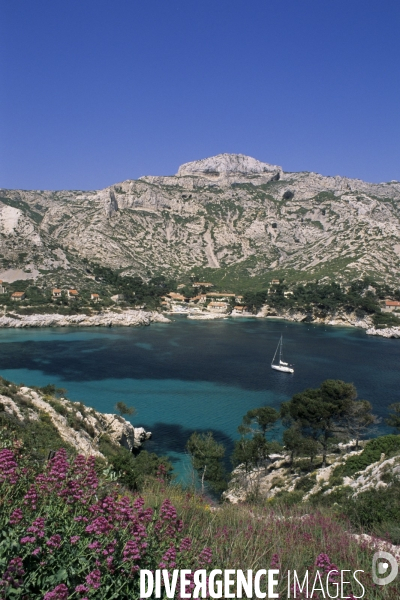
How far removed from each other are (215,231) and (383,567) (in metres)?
138

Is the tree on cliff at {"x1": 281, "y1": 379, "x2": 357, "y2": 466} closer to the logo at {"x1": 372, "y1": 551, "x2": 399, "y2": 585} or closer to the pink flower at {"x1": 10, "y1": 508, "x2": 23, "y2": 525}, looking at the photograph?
the logo at {"x1": 372, "y1": 551, "x2": 399, "y2": 585}

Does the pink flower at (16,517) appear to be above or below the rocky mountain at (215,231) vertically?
below

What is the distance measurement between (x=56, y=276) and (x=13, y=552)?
304ft

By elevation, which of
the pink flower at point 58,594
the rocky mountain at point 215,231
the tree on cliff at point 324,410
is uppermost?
the rocky mountain at point 215,231

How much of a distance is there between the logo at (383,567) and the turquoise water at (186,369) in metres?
15.6

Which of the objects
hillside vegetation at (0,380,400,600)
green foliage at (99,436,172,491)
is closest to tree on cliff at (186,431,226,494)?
green foliage at (99,436,172,491)

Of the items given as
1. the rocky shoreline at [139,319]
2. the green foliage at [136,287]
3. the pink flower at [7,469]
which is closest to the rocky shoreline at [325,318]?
the rocky shoreline at [139,319]

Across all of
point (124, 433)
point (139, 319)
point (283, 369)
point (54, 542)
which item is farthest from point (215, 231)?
point (54, 542)

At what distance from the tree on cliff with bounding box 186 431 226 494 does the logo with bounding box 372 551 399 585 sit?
13.0 metres

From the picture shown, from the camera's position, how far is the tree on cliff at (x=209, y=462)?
1721 cm

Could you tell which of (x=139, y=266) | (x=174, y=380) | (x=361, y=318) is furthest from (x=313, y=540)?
(x=139, y=266)

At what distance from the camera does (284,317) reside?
87.3m

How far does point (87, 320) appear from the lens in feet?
234

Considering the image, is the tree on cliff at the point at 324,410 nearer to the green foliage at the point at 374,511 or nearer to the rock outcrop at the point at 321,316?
the green foliage at the point at 374,511
